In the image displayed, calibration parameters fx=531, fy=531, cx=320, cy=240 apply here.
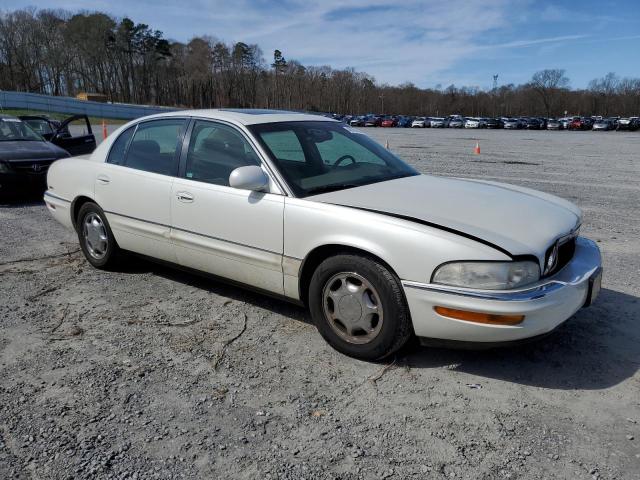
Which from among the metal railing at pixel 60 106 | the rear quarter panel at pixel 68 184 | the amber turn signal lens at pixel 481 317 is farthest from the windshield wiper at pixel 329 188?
the metal railing at pixel 60 106

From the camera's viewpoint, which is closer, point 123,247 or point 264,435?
point 264,435

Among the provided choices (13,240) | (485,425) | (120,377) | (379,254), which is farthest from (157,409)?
(13,240)

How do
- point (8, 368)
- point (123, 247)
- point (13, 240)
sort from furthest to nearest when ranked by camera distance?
point (13, 240)
point (123, 247)
point (8, 368)

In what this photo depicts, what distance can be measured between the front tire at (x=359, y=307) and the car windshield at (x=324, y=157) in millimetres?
621

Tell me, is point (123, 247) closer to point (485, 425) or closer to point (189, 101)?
point (485, 425)

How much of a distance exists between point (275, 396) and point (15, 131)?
883 cm

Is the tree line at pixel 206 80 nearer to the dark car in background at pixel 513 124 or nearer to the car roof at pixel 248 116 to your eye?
the dark car in background at pixel 513 124

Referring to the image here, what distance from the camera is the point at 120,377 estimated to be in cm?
314

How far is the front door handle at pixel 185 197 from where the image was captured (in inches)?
157

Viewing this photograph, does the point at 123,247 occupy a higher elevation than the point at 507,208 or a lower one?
lower

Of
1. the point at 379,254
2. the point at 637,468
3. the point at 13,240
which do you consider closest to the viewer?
the point at 637,468

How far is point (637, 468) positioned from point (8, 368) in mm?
3424

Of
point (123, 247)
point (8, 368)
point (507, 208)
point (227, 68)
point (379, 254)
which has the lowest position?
point (8, 368)

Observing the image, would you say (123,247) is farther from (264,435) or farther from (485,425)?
(485,425)
